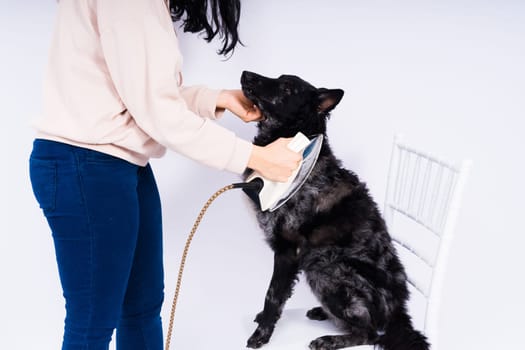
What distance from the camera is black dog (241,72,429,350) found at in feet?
5.67

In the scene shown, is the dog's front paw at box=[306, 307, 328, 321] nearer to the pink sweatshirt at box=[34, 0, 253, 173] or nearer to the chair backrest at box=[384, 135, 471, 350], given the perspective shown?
the chair backrest at box=[384, 135, 471, 350]

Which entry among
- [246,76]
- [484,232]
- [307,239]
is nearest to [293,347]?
[307,239]

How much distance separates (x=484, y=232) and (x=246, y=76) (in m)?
1.63

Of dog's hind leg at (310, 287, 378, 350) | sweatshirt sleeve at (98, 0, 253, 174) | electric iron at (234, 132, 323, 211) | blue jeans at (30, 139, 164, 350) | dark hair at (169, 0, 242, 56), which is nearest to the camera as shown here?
sweatshirt sleeve at (98, 0, 253, 174)

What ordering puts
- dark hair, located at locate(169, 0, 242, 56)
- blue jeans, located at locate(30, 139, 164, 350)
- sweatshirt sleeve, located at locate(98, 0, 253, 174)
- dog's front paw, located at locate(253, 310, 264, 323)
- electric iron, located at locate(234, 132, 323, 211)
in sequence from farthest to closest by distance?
dog's front paw, located at locate(253, 310, 264, 323) → dark hair, located at locate(169, 0, 242, 56) → electric iron, located at locate(234, 132, 323, 211) → blue jeans, located at locate(30, 139, 164, 350) → sweatshirt sleeve, located at locate(98, 0, 253, 174)

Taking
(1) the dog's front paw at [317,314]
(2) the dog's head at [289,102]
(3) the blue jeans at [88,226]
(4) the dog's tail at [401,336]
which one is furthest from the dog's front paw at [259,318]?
(2) the dog's head at [289,102]

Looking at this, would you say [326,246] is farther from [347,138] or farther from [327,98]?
[347,138]

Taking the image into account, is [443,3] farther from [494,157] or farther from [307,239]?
[307,239]

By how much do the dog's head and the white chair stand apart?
376 millimetres

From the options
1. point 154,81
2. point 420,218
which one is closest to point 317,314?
point 420,218

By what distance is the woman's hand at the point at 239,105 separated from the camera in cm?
183

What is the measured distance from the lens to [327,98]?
1.84 meters

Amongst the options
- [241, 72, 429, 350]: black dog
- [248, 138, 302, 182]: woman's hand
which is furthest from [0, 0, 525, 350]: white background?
[248, 138, 302, 182]: woman's hand

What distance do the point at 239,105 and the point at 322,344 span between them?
0.95 metres
